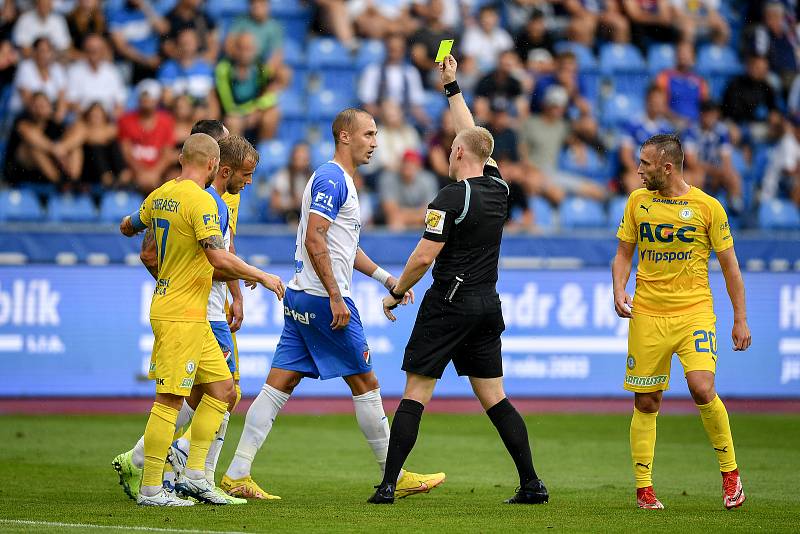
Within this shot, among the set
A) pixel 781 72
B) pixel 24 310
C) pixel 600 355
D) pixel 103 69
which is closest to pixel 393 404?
pixel 600 355

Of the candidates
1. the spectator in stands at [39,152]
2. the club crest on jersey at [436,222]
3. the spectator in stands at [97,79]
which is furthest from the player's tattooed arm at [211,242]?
the spectator in stands at [97,79]

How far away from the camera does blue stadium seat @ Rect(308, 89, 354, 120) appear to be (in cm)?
1894

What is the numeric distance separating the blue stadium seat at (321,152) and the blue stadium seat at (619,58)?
4932mm

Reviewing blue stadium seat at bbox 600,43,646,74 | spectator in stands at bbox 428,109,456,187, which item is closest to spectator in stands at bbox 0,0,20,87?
spectator in stands at bbox 428,109,456,187

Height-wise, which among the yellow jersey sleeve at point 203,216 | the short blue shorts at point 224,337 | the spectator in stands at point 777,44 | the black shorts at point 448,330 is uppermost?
the spectator in stands at point 777,44

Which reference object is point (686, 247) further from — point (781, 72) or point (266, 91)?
point (781, 72)

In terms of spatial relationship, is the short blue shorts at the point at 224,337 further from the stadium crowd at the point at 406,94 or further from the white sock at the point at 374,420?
the stadium crowd at the point at 406,94

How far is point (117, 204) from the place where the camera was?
16594 millimetres

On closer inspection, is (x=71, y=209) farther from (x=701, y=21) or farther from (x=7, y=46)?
(x=701, y=21)

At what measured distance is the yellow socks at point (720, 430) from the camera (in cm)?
763

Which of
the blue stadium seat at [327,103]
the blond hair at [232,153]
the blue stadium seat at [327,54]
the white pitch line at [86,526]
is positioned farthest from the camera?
the blue stadium seat at [327,54]

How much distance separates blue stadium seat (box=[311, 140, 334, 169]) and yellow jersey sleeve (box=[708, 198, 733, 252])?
34.6 ft

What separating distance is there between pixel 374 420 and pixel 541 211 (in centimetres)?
1042

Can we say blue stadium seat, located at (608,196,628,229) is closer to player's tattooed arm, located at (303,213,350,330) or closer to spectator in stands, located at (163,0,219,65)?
spectator in stands, located at (163,0,219,65)
